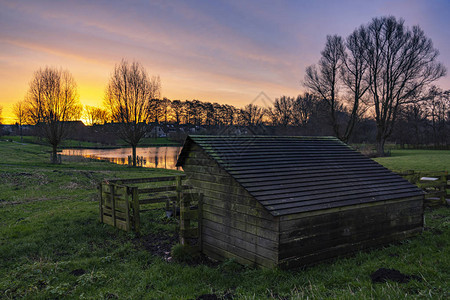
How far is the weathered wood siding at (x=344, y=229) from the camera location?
6547mm

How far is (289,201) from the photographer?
686cm

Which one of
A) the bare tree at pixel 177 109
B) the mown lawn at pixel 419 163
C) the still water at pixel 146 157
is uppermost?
the bare tree at pixel 177 109

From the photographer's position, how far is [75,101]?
32.2m

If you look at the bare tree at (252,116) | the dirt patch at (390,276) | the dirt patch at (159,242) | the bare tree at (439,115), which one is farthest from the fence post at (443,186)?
the bare tree at (439,115)

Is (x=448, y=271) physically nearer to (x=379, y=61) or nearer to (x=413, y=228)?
(x=413, y=228)

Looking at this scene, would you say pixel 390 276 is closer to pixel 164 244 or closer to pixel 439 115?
pixel 164 244

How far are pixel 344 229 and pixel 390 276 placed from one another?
71.7 inches

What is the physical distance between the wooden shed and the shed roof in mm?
31

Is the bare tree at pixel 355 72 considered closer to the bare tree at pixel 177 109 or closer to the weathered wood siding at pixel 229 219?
the weathered wood siding at pixel 229 219

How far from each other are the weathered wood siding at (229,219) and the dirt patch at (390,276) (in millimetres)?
2055

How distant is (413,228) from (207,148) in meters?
7.12

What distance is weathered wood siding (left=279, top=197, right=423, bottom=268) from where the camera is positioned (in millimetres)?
6547

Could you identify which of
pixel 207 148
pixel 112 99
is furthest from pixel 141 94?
pixel 207 148

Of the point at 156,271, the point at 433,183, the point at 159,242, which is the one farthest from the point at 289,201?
the point at 433,183
